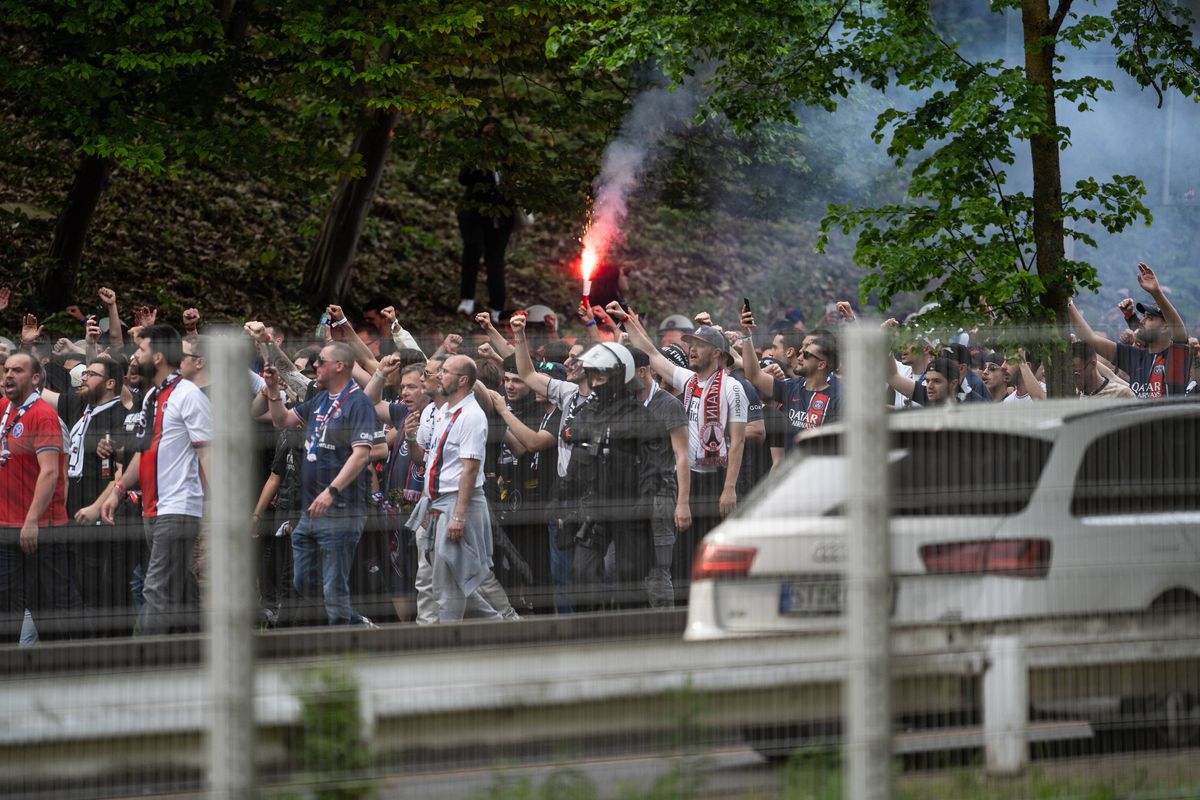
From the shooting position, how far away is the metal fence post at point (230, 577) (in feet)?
11.8

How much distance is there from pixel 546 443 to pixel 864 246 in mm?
5805

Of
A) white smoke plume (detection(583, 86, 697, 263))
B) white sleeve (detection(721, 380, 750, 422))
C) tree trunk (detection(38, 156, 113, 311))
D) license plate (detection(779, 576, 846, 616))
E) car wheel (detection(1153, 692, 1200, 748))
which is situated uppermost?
white smoke plume (detection(583, 86, 697, 263))

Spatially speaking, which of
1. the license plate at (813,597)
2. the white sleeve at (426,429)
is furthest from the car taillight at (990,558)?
the white sleeve at (426,429)

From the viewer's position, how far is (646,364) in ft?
27.7

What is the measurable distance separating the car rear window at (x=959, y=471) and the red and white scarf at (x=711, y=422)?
1144mm

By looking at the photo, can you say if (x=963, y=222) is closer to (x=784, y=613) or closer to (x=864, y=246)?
(x=864, y=246)

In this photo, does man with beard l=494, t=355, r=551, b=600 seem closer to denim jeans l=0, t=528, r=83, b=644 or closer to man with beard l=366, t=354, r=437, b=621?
man with beard l=366, t=354, r=437, b=621

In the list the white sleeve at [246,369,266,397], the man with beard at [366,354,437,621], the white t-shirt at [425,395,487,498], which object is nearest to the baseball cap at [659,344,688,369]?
the man with beard at [366,354,437,621]

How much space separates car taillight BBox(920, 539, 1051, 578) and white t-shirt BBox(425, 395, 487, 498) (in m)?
1.73

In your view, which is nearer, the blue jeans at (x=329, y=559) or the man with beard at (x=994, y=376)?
the blue jeans at (x=329, y=559)

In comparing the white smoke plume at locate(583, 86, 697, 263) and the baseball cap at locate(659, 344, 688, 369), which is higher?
the white smoke plume at locate(583, 86, 697, 263)

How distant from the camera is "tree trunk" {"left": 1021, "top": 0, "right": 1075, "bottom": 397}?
10883mm

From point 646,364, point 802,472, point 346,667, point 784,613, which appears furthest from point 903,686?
point 646,364

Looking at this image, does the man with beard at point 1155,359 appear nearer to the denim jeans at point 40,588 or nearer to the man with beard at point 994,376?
the man with beard at point 994,376
